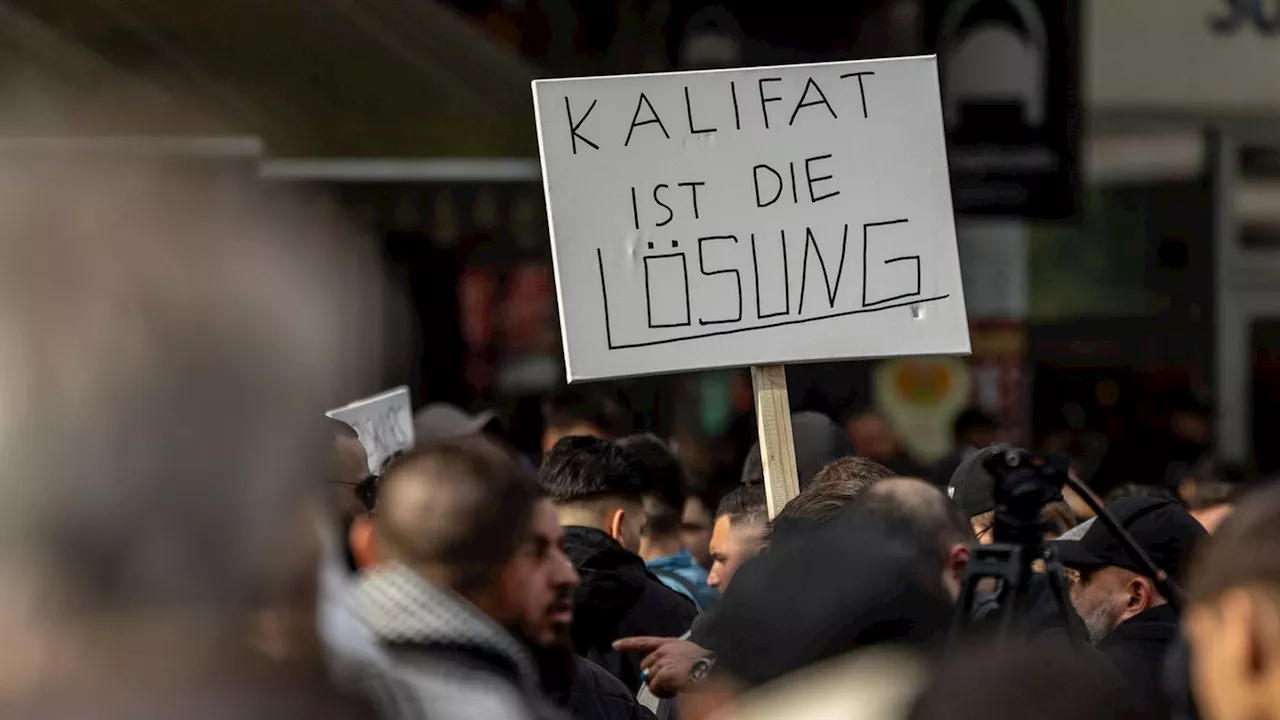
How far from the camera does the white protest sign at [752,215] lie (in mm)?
3971

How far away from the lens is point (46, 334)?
1.58 m

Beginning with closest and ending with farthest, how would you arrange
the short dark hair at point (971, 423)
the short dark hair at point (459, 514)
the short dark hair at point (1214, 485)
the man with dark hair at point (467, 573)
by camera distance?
1. the man with dark hair at point (467, 573)
2. the short dark hair at point (459, 514)
3. the short dark hair at point (1214, 485)
4. the short dark hair at point (971, 423)

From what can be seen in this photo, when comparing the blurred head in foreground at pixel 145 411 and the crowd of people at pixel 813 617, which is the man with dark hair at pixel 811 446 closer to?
the crowd of people at pixel 813 617

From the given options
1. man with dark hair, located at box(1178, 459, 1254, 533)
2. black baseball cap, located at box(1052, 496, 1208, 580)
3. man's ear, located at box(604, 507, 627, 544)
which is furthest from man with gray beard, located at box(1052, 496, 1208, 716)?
man with dark hair, located at box(1178, 459, 1254, 533)

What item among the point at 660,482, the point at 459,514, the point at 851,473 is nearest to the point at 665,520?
the point at 660,482

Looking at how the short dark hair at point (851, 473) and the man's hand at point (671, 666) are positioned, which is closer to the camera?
the man's hand at point (671, 666)

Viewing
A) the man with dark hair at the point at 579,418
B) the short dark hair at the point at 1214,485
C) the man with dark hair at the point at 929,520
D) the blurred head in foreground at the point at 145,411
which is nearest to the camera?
the blurred head in foreground at the point at 145,411

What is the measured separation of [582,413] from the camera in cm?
677

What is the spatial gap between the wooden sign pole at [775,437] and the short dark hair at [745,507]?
0.17m

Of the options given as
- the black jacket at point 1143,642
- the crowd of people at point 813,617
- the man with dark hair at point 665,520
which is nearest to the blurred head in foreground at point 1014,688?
the crowd of people at point 813,617

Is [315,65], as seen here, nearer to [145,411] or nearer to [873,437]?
[873,437]

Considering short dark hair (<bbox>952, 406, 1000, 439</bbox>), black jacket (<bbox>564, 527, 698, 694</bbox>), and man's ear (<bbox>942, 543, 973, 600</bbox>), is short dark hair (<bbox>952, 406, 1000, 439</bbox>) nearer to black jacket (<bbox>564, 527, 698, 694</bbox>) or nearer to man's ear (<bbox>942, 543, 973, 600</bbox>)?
black jacket (<bbox>564, 527, 698, 694</bbox>)

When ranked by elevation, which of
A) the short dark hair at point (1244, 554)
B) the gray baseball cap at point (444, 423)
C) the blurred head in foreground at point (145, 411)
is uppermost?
the blurred head in foreground at point (145, 411)

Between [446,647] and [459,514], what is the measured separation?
22 centimetres
